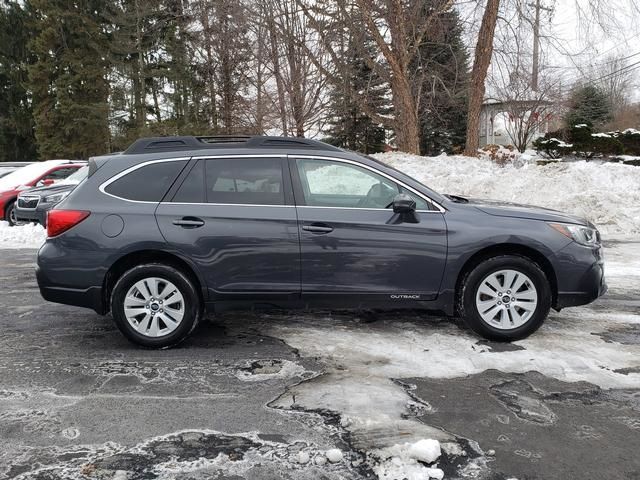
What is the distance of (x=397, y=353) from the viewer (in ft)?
14.5

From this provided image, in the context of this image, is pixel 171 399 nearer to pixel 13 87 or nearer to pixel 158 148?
pixel 158 148

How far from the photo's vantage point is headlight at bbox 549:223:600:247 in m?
4.59

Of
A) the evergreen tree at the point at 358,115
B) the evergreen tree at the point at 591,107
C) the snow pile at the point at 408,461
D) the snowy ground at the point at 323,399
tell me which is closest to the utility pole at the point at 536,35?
the evergreen tree at the point at 358,115

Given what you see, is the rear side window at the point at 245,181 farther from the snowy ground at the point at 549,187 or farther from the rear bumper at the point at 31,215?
the rear bumper at the point at 31,215

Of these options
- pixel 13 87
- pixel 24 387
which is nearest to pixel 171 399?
pixel 24 387

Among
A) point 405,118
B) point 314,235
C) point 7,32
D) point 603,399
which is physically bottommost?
point 603,399

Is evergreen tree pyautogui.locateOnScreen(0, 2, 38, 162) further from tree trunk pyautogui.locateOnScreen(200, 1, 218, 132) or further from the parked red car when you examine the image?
the parked red car

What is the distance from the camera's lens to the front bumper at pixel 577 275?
4.55m

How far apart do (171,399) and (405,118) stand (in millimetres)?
16027

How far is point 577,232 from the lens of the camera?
463 cm

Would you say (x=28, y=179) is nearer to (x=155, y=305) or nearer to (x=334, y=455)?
(x=155, y=305)

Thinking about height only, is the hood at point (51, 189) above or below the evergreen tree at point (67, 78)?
below

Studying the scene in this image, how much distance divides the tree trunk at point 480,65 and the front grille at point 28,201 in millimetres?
13211

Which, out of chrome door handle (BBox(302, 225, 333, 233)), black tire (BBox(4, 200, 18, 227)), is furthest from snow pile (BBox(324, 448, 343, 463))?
black tire (BBox(4, 200, 18, 227))
